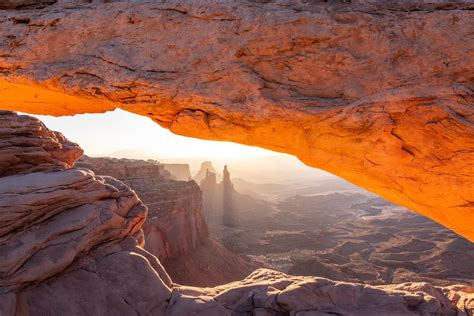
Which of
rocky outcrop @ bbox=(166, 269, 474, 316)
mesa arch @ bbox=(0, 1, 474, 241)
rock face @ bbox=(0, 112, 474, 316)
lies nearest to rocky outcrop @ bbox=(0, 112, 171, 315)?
rock face @ bbox=(0, 112, 474, 316)

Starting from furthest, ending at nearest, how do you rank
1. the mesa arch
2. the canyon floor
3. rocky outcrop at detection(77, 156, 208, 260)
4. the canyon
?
1. the canyon
2. the canyon floor
3. rocky outcrop at detection(77, 156, 208, 260)
4. the mesa arch

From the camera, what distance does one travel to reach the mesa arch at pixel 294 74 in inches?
248

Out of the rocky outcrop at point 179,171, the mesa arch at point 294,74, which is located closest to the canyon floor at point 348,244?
the rocky outcrop at point 179,171

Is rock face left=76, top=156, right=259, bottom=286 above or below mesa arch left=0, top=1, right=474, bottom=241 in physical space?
below

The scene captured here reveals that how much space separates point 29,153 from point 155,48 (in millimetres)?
4536

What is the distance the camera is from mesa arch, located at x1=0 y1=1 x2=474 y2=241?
6.30m

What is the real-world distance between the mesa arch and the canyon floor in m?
28.7

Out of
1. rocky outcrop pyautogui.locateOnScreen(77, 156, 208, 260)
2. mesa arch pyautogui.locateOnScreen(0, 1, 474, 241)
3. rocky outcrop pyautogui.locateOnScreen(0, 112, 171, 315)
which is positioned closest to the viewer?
rocky outcrop pyautogui.locateOnScreen(0, 112, 171, 315)

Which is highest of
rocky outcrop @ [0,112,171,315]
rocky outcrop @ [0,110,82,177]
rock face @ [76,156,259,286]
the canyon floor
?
rocky outcrop @ [0,110,82,177]

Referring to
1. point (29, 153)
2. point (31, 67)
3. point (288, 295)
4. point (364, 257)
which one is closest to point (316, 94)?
point (288, 295)

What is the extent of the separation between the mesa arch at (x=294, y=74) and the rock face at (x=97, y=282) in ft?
8.17

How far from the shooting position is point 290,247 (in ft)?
142

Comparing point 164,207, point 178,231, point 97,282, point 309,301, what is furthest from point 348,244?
point 97,282

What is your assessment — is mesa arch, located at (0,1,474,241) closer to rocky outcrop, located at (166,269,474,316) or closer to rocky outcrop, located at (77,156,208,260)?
rocky outcrop, located at (166,269,474,316)
